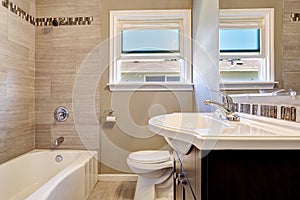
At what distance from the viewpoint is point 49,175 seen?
2.60 m

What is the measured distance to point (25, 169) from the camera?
249cm

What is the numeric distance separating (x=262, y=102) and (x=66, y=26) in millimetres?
2434

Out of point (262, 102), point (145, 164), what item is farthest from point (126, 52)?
point (262, 102)

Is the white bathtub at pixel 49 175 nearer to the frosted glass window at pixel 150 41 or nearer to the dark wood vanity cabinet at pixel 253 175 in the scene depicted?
the dark wood vanity cabinet at pixel 253 175

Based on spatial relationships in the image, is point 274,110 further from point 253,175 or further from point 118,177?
point 118,177

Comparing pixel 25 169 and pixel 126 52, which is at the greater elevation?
pixel 126 52

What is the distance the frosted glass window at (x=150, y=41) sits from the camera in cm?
298

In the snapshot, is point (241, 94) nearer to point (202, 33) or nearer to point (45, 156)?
point (202, 33)

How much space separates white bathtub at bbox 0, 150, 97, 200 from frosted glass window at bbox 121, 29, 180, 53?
1.34 meters

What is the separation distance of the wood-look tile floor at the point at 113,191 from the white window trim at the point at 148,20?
109 cm

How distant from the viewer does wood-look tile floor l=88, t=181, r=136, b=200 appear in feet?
7.98

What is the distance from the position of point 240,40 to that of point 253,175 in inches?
44.7

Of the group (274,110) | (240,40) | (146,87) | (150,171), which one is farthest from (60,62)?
(274,110)

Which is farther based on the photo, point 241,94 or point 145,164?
point 145,164
